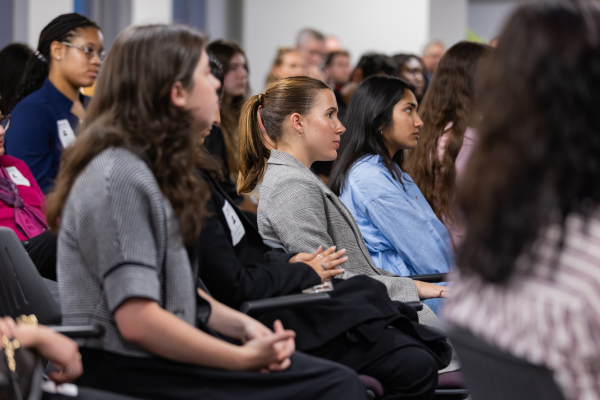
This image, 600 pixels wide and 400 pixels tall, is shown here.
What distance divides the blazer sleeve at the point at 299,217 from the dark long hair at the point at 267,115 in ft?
1.05

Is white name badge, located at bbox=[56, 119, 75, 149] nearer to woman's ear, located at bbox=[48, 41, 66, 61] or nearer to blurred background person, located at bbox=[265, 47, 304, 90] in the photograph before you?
woman's ear, located at bbox=[48, 41, 66, 61]

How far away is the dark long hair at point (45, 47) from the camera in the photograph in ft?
9.04

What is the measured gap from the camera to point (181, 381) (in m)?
1.20

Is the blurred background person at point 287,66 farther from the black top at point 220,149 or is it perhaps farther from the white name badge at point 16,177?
the white name badge at point 16,177

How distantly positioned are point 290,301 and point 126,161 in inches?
19.9

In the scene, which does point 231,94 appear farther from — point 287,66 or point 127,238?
point 127,238

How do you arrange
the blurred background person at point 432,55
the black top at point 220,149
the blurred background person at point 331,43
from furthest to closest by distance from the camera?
the blurred background person at point 331,43 < the blurred background person at point 432,55 < the black top at point 220,149

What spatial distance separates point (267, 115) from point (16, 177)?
0.91 metres

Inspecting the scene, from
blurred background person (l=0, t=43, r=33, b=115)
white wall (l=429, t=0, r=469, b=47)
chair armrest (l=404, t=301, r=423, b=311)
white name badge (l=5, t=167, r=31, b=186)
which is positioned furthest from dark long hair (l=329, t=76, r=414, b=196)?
white wall (l=429, t=0, r=469, b=47)

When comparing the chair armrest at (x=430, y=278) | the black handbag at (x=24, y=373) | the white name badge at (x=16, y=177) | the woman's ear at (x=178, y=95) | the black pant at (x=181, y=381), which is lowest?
the chair armrest at (x=430, y=278)

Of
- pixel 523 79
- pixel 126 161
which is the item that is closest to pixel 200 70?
pixel 126 161

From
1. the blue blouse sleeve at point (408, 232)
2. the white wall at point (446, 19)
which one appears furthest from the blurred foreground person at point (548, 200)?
the white wall at point (446, 19)

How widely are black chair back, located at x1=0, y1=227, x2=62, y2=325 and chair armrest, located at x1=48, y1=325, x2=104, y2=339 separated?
458 mm

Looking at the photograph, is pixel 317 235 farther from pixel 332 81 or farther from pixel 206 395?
pixel 332 81
